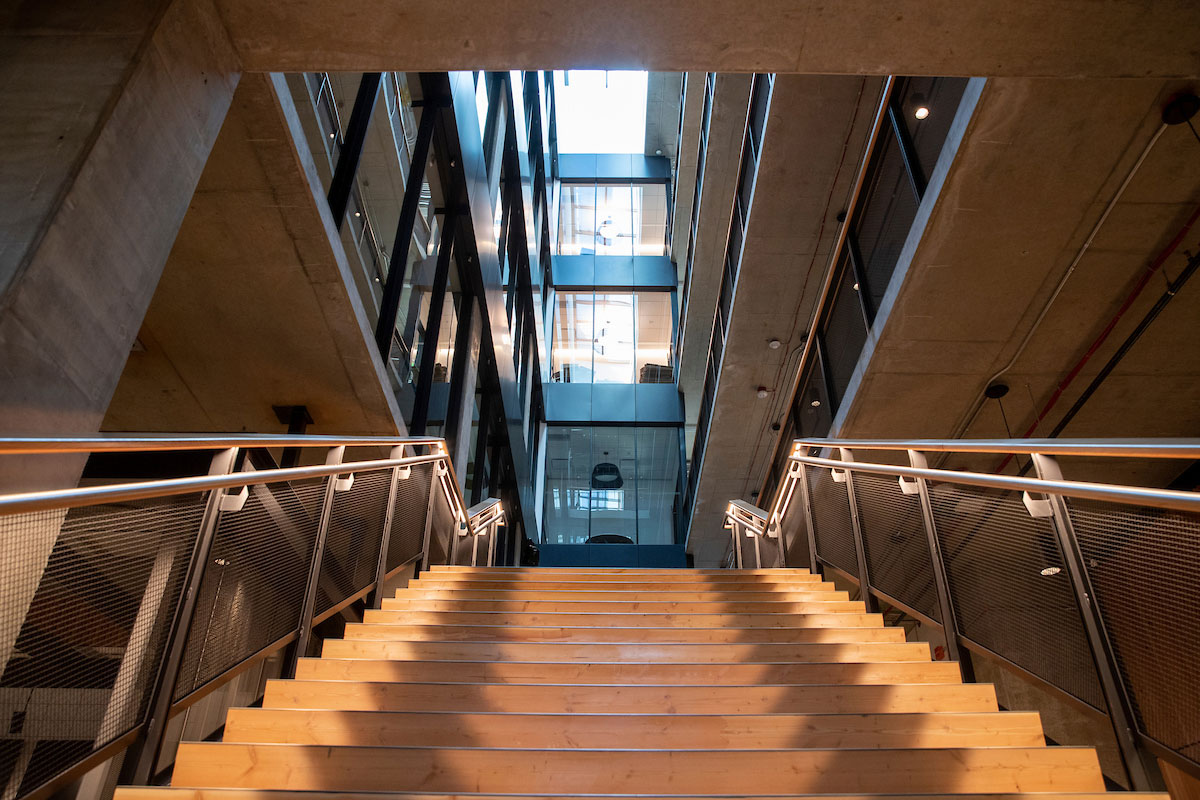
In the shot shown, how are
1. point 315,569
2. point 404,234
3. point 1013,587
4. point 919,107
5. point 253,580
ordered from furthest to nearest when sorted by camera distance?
point 404,234 → point 919,107 → point 315,569 → point 253,580 → point 1013,587

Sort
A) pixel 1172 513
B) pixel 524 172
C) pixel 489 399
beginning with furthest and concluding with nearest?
1. pixel 524 172
2. pixel 489 399
3. pixel 1172 513

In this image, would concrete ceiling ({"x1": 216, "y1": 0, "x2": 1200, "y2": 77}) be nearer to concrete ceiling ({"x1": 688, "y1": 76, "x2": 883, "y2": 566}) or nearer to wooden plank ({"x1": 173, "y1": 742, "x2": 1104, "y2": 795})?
wooden plank ({"x1": 173, "y1": 742, "x2": 1104, "y2": 795})

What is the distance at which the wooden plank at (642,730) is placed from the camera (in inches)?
103

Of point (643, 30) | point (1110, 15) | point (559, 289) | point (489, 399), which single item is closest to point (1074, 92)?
point (1110, 15)

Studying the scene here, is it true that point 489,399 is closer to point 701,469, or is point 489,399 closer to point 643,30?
point 701,469

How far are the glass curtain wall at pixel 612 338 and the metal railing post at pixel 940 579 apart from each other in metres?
17.7

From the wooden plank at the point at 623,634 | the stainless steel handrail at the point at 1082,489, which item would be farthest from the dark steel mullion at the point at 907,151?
the wooden plank at the point at 623,634

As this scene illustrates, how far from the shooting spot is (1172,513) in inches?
76.4

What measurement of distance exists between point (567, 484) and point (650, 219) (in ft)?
28.9

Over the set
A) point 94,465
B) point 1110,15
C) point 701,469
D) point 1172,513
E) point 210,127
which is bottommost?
point 1172,513

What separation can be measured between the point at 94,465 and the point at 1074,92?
564cm

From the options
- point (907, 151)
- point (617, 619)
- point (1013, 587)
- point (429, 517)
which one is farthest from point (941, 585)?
point (429, 517)

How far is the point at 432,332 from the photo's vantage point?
9062 mm

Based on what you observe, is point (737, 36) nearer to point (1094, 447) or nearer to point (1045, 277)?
point (1094, 447)
